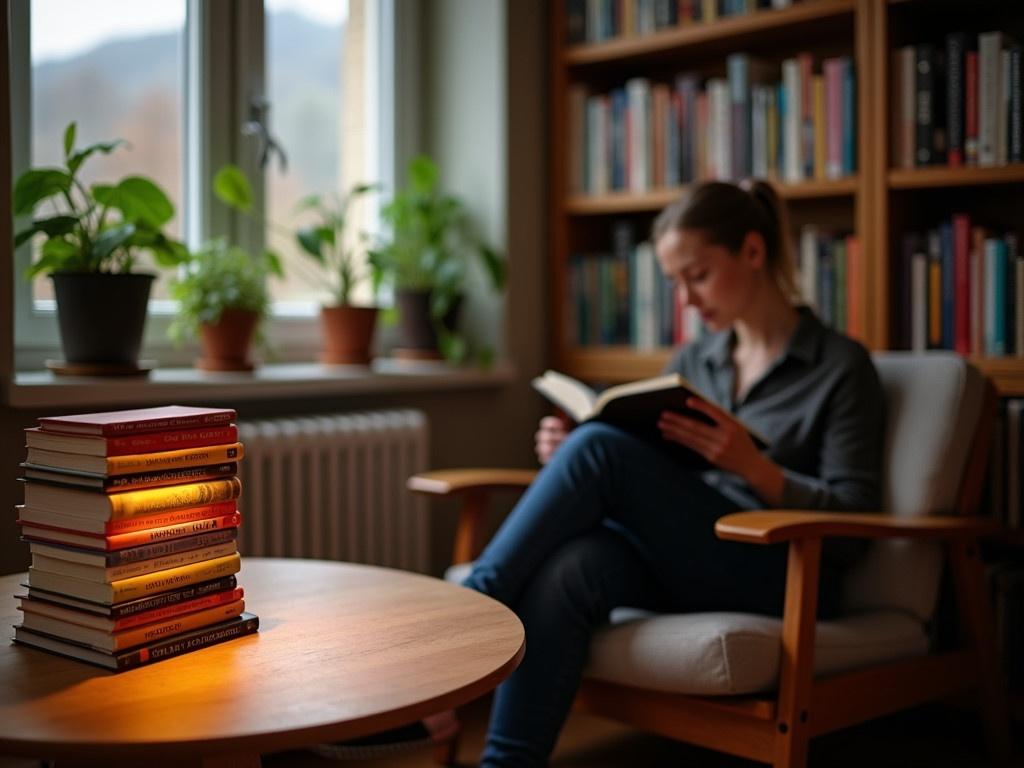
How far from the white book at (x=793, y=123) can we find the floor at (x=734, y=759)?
1.17 meters

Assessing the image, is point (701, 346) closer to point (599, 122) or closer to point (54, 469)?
point (599, 122)

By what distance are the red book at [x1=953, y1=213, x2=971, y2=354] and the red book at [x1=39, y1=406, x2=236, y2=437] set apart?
1566 millimetres

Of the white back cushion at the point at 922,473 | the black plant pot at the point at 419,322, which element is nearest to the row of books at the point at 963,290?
the white back cushion at the point at 922,473

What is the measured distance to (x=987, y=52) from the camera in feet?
7.14

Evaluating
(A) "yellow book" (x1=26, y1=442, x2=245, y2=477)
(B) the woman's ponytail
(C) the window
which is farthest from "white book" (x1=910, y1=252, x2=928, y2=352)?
(A) "yellow book" (x1=26, y1=442, x2=245, y2=477)

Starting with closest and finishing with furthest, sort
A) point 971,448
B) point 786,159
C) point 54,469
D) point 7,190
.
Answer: point 54,469 < point 7,190 < point 971,448 < point 786,159

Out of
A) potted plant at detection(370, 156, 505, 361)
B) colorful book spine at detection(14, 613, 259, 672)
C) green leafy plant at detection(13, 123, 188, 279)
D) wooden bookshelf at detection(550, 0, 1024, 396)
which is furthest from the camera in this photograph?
potted plant at detection(370, 156, 505, 361)

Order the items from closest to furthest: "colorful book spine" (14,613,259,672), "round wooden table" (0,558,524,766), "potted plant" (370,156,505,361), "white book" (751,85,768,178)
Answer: "round wooden table" (0,558,524,766) < "colorful book spine" (14,613,259,672) < "white book" (751,85,768,178) < "potted plant" (370,156,505,361)

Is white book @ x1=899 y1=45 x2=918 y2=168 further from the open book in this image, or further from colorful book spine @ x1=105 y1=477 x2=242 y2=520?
colorful book spine @ x1=105 y1=477 x2=242 y2=520

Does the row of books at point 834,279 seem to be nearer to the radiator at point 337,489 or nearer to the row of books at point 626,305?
the row of books at point 626,305

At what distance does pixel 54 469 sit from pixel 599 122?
1.88 metres

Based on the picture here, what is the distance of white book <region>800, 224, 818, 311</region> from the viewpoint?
8.00 feet

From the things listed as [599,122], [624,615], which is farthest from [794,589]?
[599,122]

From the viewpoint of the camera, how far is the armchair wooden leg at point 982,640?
1984 mm
